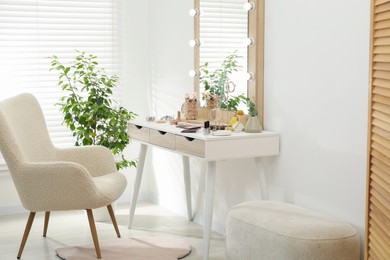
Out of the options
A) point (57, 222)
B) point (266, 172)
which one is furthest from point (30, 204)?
point (266, 172)

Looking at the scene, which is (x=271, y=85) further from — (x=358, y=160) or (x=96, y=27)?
(x=96, y=27)

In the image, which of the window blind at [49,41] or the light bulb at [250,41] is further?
the window blind at [49,41]

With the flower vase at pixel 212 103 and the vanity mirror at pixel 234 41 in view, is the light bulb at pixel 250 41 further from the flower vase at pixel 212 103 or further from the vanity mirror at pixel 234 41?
the flower vase at pixel 212 103

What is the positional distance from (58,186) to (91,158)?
1.91ft

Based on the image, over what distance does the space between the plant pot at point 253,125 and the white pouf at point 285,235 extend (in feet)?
1.50

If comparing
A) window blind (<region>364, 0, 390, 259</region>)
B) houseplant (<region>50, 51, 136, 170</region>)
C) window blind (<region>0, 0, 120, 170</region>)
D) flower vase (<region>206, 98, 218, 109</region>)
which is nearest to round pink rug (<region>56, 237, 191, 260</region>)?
houseplant (<region>50, 51, 136, 170</region>)

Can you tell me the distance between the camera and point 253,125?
12.1 feet

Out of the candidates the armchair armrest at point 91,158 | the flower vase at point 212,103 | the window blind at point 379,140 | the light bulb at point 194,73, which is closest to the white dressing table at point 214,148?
the flower vase at point 212,103

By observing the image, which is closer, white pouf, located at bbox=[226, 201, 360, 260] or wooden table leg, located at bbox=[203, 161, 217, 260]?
white pouf, located at bbox=[226, 201, 360, 260]

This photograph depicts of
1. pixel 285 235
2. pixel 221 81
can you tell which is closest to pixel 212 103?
pixel 221 81

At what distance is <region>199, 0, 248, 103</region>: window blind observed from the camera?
153 inches

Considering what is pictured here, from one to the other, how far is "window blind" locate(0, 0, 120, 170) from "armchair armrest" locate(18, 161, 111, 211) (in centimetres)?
128

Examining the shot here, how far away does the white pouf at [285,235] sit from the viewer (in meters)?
2.88

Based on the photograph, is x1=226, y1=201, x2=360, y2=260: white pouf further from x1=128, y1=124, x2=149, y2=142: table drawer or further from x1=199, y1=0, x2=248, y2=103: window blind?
x1=128, y1=124, x2=149, y2=142: table drawer
